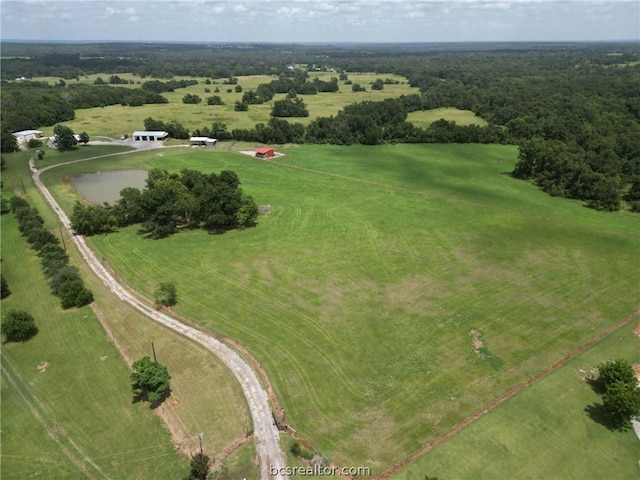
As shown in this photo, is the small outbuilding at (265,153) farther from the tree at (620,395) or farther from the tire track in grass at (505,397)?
the tree at (620,395)

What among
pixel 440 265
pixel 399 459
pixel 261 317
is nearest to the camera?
pixel 399 459

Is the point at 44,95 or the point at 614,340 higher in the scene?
the point at 44,95

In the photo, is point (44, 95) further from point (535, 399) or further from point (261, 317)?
point (535, 399)

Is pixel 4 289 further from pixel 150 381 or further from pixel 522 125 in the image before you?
pixel 522 125

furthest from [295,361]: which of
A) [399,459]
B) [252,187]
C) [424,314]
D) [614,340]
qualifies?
[252,187]

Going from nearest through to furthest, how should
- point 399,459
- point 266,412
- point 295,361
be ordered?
point 399,459, point 266,412, point 295,361

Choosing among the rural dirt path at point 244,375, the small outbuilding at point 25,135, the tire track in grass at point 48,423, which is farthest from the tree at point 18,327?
the small outbuilding at point 25,135
